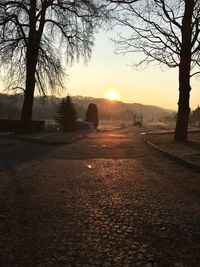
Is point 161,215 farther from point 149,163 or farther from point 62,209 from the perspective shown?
point 149,163

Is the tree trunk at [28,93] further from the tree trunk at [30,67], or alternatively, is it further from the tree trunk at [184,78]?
the tree trunk at [184,78]

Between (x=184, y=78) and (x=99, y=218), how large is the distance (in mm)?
17538

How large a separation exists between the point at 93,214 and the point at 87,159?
8389 mm

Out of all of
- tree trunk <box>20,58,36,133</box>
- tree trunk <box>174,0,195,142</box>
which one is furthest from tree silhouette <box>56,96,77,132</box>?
tree trunk <box>174,0,195,142</box>

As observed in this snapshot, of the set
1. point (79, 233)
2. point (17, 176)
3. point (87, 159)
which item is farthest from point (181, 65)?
point (79, 233)

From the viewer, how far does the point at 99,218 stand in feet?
21.3

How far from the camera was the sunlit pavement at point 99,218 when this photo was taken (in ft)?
15.9

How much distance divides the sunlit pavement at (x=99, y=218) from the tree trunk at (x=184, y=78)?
11430mm

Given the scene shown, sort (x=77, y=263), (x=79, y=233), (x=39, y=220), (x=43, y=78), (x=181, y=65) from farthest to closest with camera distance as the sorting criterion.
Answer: (x=43, y=78) → (x=181, y=65) → (x=39, y=220) → (x=79, y=233) → (x=77, y=263)

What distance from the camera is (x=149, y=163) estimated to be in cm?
1382

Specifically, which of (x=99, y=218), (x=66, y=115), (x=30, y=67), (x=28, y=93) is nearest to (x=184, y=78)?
(x=30, y=67)

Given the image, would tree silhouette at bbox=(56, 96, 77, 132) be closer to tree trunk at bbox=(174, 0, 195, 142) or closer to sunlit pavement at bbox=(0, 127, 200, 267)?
tree trunk at bbox=(174, 0, 195, 142)

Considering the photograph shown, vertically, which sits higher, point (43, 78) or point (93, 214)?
point (43, 78)

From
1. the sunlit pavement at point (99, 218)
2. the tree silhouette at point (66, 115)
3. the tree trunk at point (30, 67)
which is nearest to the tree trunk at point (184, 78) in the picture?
the sunlit pavement at point (99, 218)
